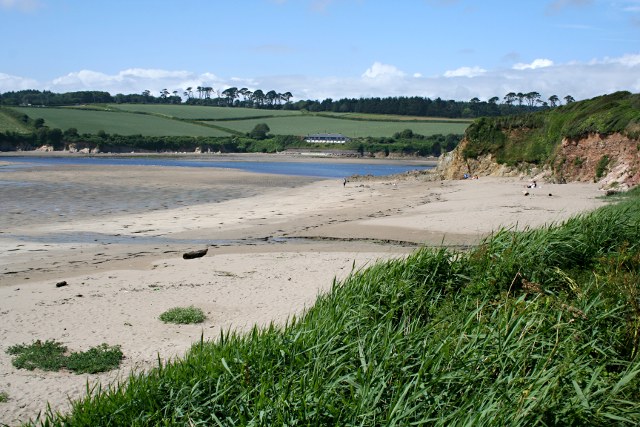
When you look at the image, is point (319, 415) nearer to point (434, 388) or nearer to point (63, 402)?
point (434, 388)

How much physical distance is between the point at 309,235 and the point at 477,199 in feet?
39.1

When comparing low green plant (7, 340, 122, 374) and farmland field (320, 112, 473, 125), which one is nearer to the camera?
low green plant (7, 340, 122, 374)

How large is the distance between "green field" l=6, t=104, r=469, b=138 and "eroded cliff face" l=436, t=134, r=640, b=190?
2899 inches

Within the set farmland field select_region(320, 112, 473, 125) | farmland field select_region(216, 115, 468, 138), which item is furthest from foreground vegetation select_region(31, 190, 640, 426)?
farmland field select_region(320, 112, 473, 125)

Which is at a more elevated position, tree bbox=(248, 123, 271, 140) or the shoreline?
tree bbox=(248, 123, 271, 140)

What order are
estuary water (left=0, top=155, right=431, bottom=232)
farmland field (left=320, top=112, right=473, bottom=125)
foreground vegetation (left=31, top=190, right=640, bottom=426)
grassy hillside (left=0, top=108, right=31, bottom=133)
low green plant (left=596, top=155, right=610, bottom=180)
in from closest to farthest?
foreground vegetation (left=31, top=190, right=640, bottom=426)
estuary water (left=0, top=155, right=431, bottom=232)
low green plant (left=596, top=155, right=610, bottom=180)
grassy hillside (left=0, top=108, right=31, bottom=133)
farmland field (left=320, top=112, right=473, bottom=125)

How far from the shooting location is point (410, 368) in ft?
20.3

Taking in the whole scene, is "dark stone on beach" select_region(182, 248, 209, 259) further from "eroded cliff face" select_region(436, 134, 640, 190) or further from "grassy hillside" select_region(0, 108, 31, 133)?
"grassy hillside" select_region(0, 108, 31, 133)

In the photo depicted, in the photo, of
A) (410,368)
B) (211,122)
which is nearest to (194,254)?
(410,368)

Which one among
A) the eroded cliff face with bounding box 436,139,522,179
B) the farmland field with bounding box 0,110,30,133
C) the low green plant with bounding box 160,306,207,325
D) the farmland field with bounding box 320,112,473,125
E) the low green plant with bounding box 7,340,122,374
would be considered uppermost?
the low green plant with bounding box 7,340,122,374

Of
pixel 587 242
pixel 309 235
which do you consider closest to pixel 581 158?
pixel 309 235

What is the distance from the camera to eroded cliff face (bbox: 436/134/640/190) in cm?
3022

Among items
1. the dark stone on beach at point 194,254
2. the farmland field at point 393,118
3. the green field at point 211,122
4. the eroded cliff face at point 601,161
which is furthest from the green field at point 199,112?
the dark stone on beach at point 194,254

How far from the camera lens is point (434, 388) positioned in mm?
5797
